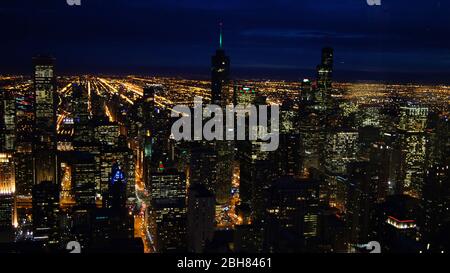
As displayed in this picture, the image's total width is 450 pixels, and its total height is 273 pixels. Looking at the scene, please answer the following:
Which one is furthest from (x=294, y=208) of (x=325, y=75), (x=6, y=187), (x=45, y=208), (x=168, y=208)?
(x=6, y=187)

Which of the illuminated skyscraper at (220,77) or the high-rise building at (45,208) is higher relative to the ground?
the illuminated skyscraper at (220,77)

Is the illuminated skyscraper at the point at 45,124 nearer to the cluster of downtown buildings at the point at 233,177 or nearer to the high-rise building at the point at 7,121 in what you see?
the cluster of downtown buildings at the point at 233,177

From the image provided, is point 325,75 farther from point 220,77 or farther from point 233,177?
point 233,177

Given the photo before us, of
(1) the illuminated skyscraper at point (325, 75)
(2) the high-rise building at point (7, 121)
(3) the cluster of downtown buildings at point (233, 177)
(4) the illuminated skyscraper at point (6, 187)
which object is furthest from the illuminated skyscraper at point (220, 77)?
(4) the illuminated skyscraper at point (6, 187)

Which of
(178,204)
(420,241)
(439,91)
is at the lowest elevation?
(178,204)
